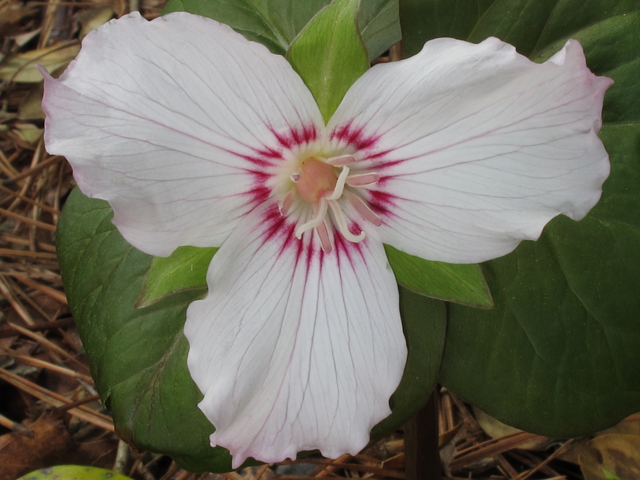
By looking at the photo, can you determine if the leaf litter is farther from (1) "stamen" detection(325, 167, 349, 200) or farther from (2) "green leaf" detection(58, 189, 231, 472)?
(1) "stamen" detection(325, 167, 349, 200)

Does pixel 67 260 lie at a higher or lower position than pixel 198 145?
lower

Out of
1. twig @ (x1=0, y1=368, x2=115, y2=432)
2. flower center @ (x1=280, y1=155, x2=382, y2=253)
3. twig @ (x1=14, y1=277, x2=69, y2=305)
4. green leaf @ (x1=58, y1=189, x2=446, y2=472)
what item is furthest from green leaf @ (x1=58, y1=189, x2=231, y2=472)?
twig @ (x1=14, y1=277, x2=69, y2=305)

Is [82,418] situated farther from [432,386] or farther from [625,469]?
[625,469]

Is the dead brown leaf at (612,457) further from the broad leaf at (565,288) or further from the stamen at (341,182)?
the stamen at (341,182)

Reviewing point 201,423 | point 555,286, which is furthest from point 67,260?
point 555,286

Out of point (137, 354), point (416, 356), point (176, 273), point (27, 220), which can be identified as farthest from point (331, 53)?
point (27, 220)

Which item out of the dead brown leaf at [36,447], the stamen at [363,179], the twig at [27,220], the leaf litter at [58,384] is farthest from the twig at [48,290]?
the stamen at [363,179]
